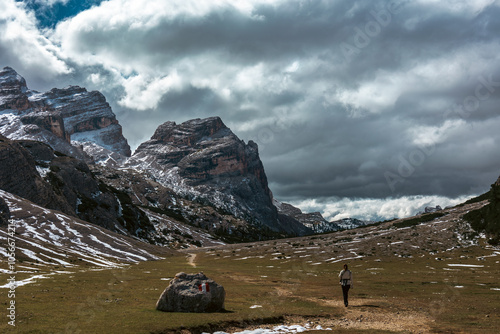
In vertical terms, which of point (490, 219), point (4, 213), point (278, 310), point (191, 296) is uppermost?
point (4, 213)

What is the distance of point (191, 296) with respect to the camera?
32594 millimetres

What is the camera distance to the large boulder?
32531 millimetres

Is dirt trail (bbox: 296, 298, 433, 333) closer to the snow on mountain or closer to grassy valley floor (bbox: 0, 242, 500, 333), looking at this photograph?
grassy valley floor (bbox: 0, 242, 500, 333)

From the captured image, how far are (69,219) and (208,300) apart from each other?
15225cm

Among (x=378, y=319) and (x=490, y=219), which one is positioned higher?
(x=490, y=219)

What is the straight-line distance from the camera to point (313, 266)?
107375 mm

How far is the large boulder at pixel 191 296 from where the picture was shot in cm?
3253

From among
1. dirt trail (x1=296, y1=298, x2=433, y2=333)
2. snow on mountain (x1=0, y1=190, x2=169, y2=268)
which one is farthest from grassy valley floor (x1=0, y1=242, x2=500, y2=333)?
snow on mountain (x1=0, y1=190, x2=169, y2=268)

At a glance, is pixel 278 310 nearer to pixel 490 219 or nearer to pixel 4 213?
pixel 490 219

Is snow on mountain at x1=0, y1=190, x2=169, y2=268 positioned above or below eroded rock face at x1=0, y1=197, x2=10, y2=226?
below

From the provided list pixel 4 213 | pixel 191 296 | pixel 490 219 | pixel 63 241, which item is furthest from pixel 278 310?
pixel 4 213

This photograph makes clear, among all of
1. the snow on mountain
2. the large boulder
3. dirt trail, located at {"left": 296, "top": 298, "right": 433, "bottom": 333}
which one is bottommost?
dirt trail, located at {"left": 296, "top": 298, "right": 433, "bottom": 333}

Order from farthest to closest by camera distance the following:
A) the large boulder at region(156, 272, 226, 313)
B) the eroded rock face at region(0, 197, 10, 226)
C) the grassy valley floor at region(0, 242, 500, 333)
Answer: the eroded rock face at region(0, 197, 10, 226) < the large boulder at region(156, 272, 226, 313) < the grassy valley floor at region(0, 242, 500, 333)

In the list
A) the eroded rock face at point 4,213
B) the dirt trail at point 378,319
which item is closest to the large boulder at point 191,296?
the dirt trail at point 378,319
